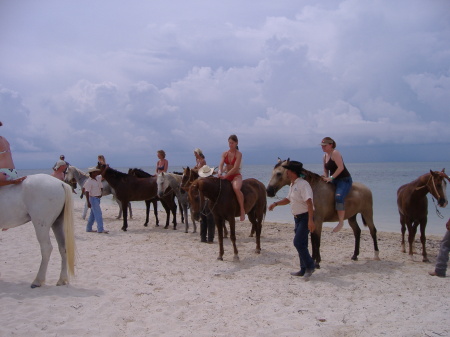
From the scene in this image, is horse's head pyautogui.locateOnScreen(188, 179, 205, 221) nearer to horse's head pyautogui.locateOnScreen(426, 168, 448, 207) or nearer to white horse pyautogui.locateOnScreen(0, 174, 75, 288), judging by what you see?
white horse pyautogui.locateOnScreen(0, 174, 75, 288)

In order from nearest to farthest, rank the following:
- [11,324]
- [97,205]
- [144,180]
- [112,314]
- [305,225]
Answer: [11,324] → [112,314] → [305,225] → [97,205] → [144,180]

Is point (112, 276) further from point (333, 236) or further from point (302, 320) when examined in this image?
point (333, 236)

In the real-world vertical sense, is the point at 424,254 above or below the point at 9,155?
below

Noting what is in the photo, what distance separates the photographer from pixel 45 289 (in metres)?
5.54

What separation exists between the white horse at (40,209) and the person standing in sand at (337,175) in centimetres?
468

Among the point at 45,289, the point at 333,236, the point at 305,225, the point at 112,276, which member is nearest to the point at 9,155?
the point at 45,289

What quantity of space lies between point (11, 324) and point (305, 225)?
4.25m

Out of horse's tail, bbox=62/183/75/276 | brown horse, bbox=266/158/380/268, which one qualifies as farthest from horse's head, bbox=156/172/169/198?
horse's tail, bbox=62/183/75/276

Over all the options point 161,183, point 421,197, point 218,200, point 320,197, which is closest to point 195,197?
point 218,200

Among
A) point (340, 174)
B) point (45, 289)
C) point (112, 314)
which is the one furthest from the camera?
point (340, 174)

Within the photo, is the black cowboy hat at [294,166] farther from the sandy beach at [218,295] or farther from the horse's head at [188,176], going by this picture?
the horse's head at [188,176]

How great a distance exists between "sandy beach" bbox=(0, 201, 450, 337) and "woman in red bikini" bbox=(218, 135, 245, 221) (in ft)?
4.58

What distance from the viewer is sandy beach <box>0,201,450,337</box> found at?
4.31 metres

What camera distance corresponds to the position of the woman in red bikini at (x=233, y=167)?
25.2ft
